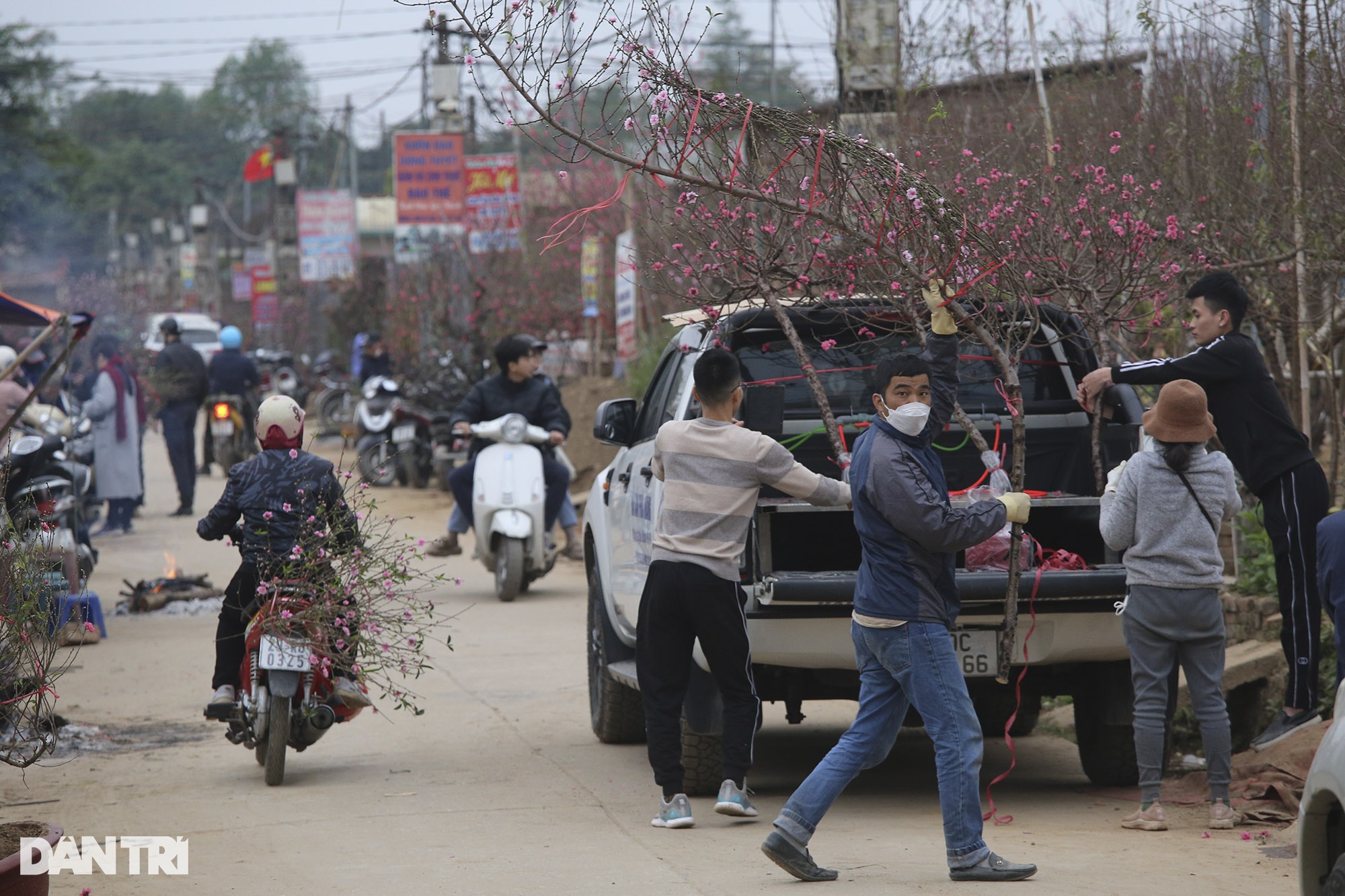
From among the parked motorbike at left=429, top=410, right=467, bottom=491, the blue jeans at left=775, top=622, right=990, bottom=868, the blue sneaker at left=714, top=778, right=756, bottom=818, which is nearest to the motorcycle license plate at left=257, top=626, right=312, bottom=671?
the blue sneaker at left=714, top=778, right=756, bottom=818

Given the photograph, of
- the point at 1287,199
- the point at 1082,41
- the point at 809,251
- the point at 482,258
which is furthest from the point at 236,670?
the point at 482,258

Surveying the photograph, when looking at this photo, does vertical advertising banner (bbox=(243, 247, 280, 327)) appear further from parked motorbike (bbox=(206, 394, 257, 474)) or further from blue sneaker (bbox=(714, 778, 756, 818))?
blue sneaker (bbox=(714, 778, 756, 818))

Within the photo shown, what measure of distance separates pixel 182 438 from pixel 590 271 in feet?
16.3

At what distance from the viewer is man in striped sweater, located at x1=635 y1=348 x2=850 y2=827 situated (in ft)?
19.4

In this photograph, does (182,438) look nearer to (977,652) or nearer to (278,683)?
(278,683)

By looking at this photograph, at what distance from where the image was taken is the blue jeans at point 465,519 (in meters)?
13.2

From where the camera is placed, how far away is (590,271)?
19125 mm

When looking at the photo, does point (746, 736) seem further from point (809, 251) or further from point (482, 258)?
point (482, 258)

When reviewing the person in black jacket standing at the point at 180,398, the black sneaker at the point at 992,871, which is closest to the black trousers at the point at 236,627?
the black sneaker at the point at 992,871

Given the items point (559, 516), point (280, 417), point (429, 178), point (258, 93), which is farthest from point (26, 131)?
point (258, 93)

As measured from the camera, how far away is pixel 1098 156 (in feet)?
32.1

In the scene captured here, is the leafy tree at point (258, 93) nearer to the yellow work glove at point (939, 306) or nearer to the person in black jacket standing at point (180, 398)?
the person in black jacket standing at point (180, 398)

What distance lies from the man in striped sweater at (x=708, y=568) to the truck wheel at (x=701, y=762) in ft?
1.03

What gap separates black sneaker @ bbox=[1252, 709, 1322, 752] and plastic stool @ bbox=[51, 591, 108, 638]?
4.53 metres
